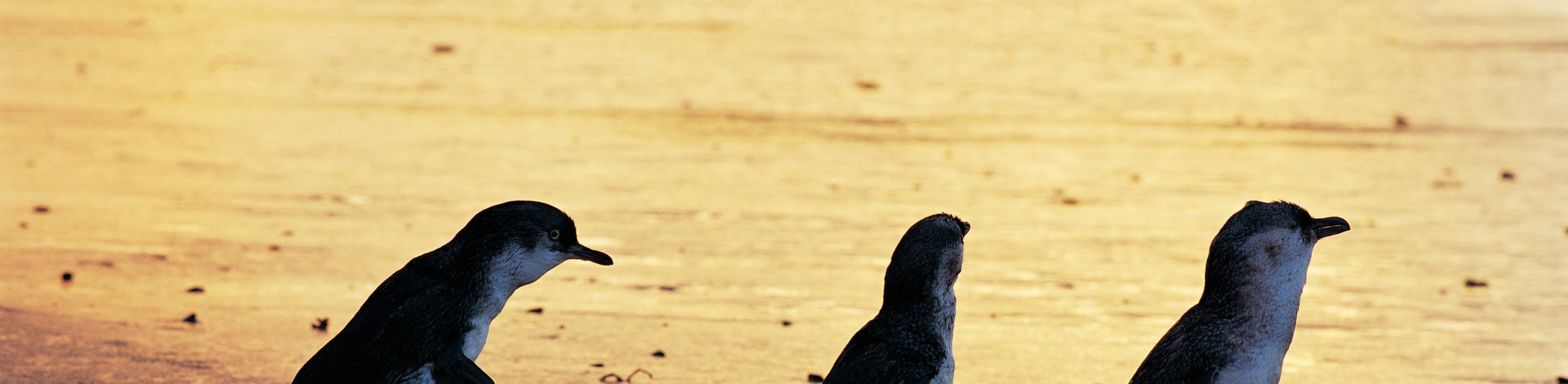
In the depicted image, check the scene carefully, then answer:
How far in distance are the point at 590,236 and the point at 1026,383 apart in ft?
8.82

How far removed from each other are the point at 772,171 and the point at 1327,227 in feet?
16.4

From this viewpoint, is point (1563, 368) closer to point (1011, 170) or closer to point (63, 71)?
point (1011, 170)

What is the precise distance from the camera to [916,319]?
16.3ft

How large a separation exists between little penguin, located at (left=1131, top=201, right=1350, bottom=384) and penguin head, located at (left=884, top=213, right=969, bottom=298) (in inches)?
23.0

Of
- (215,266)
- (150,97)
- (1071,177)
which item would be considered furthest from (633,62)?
(215,266)

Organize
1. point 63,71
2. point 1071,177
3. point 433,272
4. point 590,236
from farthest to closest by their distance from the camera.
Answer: point 63,71
point 1071,177
point 590,236
point 433,272

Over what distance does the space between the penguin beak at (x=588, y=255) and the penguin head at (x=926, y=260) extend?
0.78 meters

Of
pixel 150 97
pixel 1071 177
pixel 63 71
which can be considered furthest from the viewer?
pixel 63 71

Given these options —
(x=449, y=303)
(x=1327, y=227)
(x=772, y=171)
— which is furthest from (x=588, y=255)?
(x=772, y=171)

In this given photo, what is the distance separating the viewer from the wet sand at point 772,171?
22.7 ft

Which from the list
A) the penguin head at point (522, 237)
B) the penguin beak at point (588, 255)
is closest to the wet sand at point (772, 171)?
the penguin beak at point (588, 255)

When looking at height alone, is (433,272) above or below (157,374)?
above

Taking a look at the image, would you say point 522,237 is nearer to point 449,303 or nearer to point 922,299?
point 449,303

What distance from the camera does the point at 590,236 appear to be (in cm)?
842
